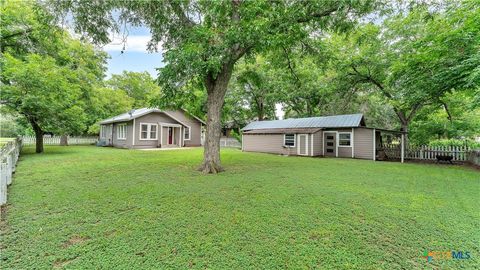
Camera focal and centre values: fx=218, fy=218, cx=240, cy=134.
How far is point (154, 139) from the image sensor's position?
19.5m

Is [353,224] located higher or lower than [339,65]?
lower

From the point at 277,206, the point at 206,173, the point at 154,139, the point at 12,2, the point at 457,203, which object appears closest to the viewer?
the point at 277,206

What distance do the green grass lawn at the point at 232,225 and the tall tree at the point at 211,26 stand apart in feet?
11.4

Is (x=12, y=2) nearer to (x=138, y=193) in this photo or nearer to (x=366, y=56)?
(x=138, y=193)

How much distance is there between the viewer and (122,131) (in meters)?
19.5

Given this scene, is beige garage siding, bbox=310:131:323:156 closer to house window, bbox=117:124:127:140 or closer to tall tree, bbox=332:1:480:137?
tall tree, bbox=332:1:480:137

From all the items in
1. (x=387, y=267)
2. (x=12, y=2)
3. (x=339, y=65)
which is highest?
(x=12, y=2)

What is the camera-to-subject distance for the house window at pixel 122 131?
62.6 feet

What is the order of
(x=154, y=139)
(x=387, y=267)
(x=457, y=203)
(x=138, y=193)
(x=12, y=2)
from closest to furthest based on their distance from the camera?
(x=387, y=267) < (x=457, y=203) < (x=138, y=193) < (x=12, y=2) < (x=154, y=139)

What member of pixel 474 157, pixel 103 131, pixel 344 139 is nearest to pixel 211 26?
pixel 344 139

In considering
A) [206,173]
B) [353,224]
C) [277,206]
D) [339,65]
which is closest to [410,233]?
[353,224]

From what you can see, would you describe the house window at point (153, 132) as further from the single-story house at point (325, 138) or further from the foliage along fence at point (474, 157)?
the foliage along fence at point (474, 157)

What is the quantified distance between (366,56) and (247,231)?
15.4 metres

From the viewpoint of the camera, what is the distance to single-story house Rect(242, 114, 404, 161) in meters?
13.8
